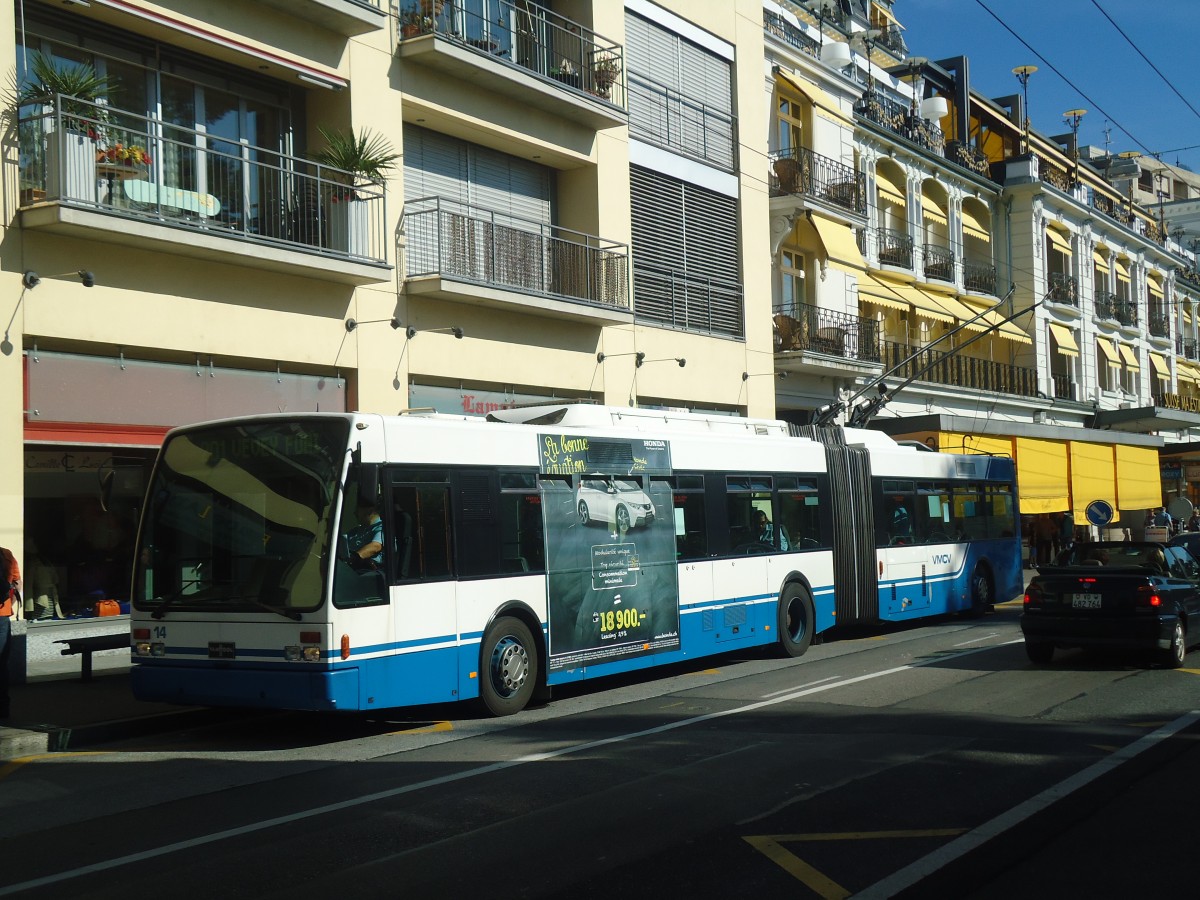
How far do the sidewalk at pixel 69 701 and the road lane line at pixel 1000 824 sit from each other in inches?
305

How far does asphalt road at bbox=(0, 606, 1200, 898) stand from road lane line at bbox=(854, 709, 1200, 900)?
2cm

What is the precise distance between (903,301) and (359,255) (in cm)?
2082

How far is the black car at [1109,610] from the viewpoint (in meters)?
14.9

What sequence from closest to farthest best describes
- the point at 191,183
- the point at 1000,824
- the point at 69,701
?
the point at 1000,824 → the point at 69,701 → the point at 191,183

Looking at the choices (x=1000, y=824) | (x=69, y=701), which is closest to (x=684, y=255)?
(x=69, y=701)

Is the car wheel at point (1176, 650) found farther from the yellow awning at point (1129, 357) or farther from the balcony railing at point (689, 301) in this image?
the yellow awning at point (1129, 357)

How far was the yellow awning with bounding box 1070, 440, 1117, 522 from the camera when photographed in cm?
3881

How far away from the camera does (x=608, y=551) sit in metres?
Result: 14.2

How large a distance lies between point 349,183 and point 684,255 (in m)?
9.55

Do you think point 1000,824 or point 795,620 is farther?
point 795,620

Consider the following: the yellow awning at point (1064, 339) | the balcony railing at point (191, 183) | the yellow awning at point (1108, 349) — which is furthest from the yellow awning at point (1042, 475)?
the balcony railing at point (191, 183)

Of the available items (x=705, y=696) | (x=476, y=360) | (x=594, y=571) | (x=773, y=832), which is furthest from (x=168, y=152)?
(x=773, y=832)

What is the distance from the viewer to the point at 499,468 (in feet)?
42.1

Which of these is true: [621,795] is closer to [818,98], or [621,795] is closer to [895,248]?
[818,98]
